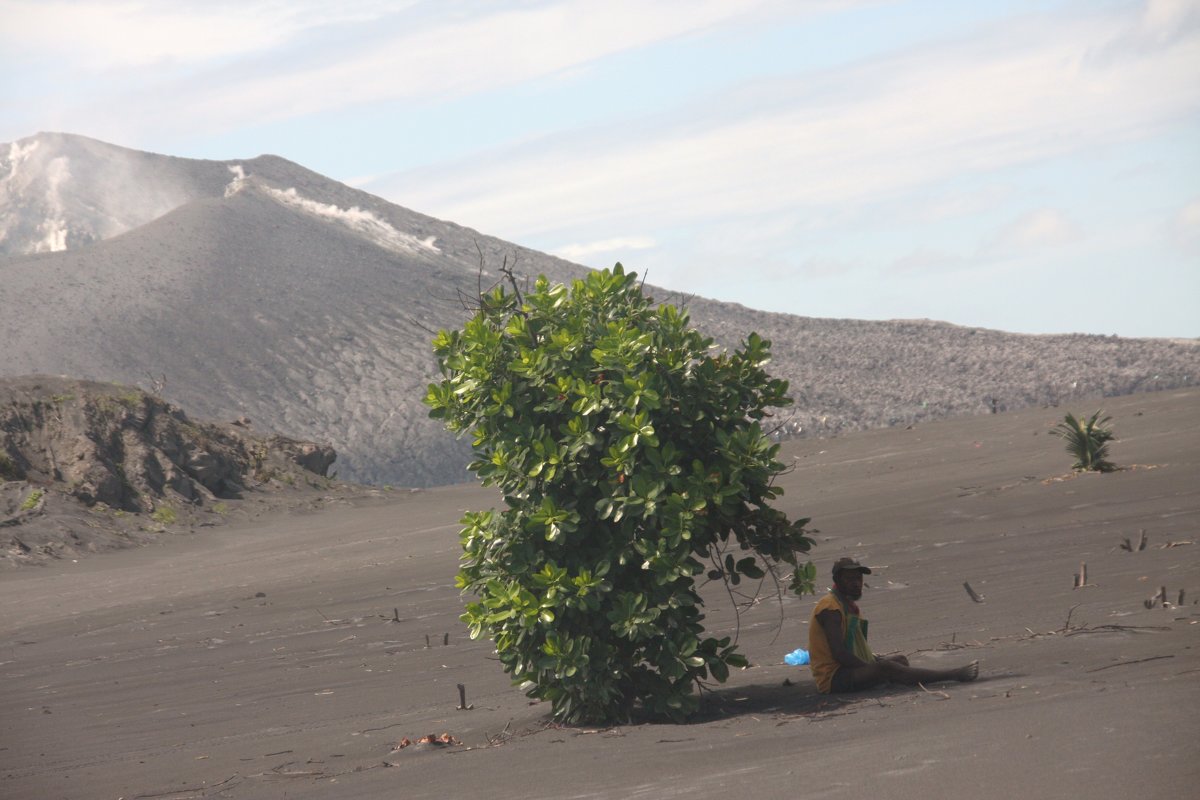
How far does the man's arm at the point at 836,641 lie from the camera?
9039 mm

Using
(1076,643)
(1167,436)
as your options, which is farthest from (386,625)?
(1167,436)

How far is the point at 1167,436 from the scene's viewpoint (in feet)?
81.8

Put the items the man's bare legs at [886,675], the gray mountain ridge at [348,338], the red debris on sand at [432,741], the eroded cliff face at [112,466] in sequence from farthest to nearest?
the gray mountain ridge at [348,338] < the eroded cliff face at [112,466] < the red debris on sand at [432,741] < the man's bare legs at [886,675]

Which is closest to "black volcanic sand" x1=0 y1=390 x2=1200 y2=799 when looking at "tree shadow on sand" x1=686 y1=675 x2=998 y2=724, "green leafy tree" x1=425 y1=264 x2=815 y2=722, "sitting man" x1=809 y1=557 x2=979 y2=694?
"tree shadow on sand" x1=686 y1=675 x2=998 y2=724

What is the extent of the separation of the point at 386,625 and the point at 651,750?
7909 millimetres

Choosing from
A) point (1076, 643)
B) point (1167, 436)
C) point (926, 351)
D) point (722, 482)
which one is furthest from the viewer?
point (926, 351)

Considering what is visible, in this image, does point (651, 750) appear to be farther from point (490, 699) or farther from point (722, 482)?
A: point (490, 699)

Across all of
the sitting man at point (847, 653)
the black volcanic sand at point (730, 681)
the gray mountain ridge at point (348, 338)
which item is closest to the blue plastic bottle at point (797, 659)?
the black volcanic sand at point (730, 681)

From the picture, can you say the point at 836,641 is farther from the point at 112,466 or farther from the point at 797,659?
the point at 112,466

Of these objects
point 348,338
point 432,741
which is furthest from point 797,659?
point 348,338

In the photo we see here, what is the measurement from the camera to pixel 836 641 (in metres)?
9.09

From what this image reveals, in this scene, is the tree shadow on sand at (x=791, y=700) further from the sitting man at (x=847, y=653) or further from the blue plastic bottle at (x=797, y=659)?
the blue plastic bottle at (x=797, y=659)

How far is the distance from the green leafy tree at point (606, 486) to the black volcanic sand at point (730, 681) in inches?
17.8

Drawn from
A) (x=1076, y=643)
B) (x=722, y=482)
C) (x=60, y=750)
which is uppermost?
(x=722, y=482)
